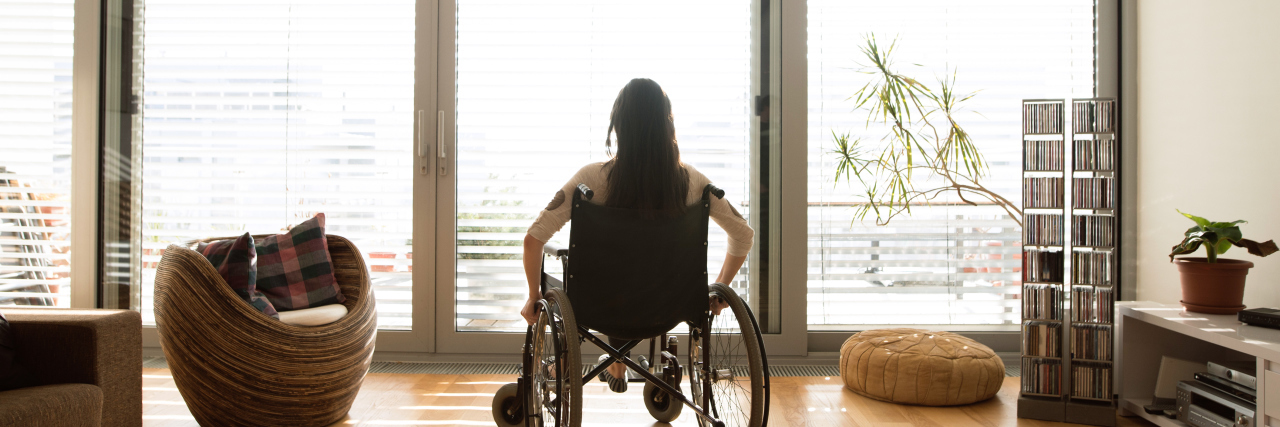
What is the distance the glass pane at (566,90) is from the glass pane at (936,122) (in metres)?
0.38

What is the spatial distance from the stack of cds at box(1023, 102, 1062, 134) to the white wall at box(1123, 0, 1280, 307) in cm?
66

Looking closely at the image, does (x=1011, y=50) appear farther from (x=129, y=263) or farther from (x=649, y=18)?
(x=129, y=263)

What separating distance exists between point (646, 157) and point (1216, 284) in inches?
73.7

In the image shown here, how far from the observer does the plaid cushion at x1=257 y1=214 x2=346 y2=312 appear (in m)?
2.37

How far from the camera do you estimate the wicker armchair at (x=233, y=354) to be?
2.01m

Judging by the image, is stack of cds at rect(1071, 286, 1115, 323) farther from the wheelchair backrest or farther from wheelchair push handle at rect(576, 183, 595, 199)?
wheelchair push handle at rect(576, 183, 595, 199)

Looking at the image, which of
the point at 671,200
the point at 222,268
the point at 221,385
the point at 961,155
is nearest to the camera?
the point at 671,200

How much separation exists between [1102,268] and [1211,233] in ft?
1.02

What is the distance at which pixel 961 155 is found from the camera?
10.1 feet

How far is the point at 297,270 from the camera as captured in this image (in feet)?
7.89

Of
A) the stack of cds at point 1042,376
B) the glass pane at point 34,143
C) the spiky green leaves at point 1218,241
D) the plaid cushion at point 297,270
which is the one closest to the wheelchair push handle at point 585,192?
the plaid cushion at point 297,270

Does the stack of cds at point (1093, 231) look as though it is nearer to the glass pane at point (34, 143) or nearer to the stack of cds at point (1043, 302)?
the stack of cds at point (1043, 302)

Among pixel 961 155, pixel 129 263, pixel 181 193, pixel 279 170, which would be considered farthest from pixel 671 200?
pixel 129 263

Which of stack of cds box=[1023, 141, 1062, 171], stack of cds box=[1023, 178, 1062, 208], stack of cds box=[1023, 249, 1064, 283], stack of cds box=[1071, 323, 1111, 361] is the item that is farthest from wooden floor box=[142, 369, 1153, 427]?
stack of cds box=[1023, 141, 1062, 171]
